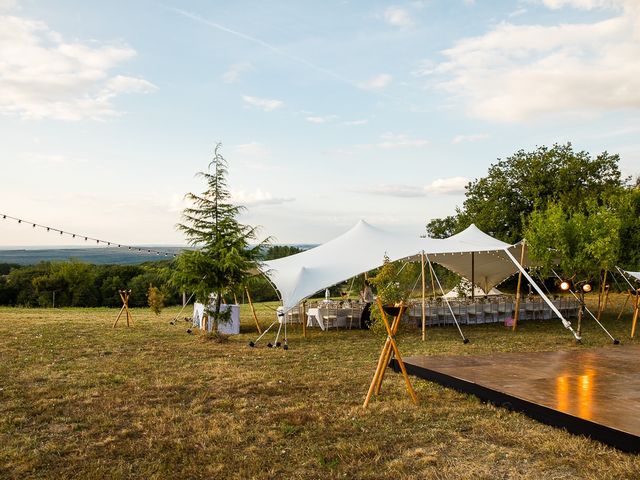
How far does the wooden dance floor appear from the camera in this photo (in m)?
4.55

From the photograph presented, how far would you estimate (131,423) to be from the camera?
514 cm

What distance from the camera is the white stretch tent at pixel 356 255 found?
36.6ft

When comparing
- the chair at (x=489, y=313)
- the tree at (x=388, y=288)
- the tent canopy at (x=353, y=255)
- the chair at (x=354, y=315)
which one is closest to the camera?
the tree at (x=388, y=288)

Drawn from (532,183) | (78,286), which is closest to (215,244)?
(532,183)

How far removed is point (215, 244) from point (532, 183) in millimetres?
20418

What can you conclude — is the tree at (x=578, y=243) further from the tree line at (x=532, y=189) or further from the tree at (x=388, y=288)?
the tree line at (x=532, y=189)

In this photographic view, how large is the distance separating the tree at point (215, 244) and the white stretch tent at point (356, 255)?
1.04 metres

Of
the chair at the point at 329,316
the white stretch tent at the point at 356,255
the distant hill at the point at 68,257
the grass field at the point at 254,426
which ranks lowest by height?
the grass field at the point at 254,426

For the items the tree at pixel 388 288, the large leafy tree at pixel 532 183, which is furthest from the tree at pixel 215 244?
the large leafy tree at pixel 532 183

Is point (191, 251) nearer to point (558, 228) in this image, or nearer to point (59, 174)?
point (558, 228)

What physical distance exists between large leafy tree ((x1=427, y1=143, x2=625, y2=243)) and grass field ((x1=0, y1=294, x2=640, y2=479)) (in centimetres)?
1986

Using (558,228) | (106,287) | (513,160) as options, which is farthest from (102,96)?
(106,287)

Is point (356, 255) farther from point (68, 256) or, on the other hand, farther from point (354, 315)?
point (68, 256)

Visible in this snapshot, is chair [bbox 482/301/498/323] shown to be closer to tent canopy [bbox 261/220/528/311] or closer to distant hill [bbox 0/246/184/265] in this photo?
tent canopy [bbox 261/220/528/311]
